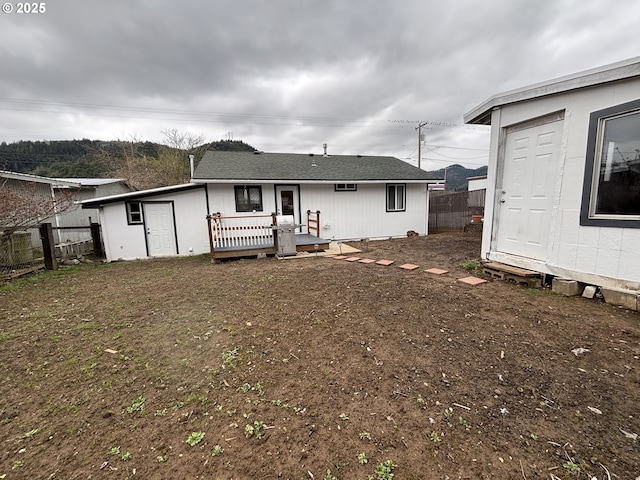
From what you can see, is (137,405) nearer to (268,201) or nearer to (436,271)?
(436,271)

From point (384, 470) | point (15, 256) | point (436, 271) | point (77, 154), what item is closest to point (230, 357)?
point (384, 470)

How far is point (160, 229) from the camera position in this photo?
29.6 feet

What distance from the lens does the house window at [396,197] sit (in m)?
11.6

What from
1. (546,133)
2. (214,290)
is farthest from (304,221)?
(546,133)

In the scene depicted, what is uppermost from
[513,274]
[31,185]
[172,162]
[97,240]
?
[172,162]

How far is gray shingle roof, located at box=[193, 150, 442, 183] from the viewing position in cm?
977

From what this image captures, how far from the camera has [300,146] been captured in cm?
2397

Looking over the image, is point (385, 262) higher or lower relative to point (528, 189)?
lower

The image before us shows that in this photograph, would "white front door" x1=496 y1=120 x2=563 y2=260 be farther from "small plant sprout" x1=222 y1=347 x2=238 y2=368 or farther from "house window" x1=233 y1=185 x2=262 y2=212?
"house window" x1=233 y1=185 x2=262 y2=212

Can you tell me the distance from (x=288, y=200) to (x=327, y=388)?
873 cm

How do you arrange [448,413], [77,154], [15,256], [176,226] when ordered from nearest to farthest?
[448,413] < [15,256] < [176,226] < [77,154]

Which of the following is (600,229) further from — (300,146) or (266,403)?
(300,146)

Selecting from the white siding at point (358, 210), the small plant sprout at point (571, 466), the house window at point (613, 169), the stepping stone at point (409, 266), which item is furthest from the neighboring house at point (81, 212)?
the house window at point (613, 169)

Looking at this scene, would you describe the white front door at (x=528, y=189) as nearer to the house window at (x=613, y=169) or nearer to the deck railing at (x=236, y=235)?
the house window at (x=613, y=169)
